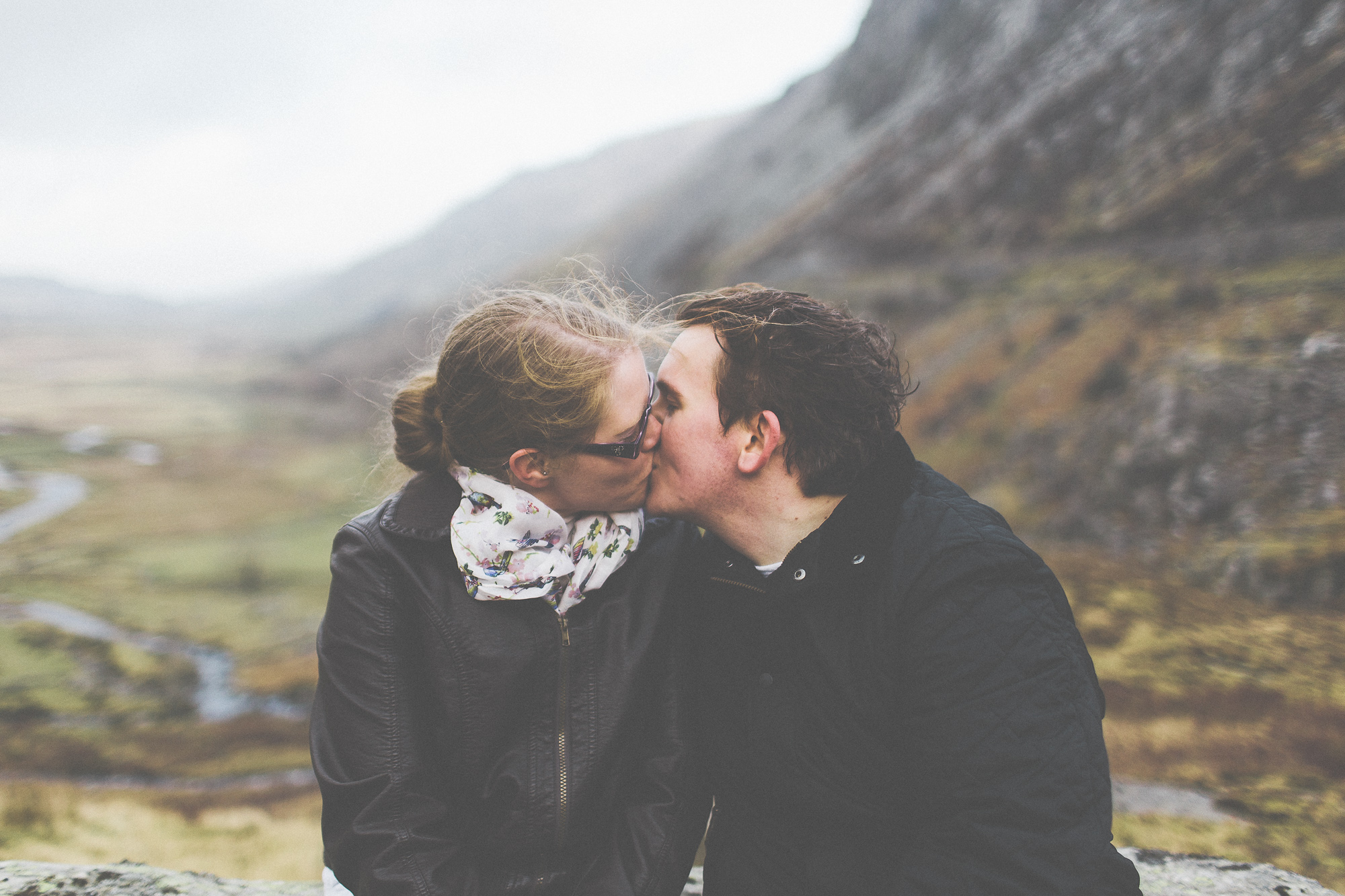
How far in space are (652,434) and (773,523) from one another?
0.69 m

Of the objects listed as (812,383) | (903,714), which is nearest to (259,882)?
(903,714)

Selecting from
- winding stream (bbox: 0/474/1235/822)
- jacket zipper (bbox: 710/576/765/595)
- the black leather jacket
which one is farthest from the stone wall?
winding stream (bbox: 0/474/1235/822)

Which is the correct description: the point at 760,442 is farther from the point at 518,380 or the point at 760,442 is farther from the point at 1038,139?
the point at 1038,139

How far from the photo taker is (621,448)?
2.88 m

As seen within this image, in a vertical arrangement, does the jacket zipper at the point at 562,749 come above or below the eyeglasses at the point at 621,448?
below

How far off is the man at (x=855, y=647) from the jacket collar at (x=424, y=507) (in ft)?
3.08

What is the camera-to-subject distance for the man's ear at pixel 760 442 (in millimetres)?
2869

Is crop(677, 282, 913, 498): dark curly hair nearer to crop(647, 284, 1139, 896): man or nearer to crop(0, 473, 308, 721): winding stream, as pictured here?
crop(647, 284, 1139, 896): man

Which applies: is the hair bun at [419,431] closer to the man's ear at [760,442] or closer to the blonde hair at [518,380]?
the blonde hair at [518,380]

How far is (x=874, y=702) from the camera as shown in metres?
2.53

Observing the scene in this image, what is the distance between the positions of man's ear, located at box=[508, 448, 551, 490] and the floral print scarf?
0.10 m

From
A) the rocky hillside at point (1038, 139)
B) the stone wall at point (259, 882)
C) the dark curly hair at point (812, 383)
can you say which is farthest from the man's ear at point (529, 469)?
the rocky hillside at point (1038, 139)

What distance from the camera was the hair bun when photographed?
9.68 ft

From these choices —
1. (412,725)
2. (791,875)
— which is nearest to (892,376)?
(791,875)
